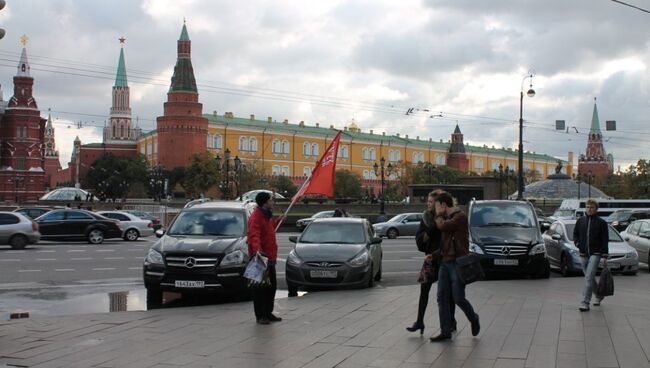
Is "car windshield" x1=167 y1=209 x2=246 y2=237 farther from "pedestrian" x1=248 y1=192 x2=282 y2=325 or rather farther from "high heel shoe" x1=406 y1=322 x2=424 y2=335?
"high heel shoe" x1=406 y1=322 x2=424 y2=335

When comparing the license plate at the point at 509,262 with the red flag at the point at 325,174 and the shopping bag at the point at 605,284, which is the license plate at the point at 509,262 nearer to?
the red flag at the point at 325,174

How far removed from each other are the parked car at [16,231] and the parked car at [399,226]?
1804 centimetres

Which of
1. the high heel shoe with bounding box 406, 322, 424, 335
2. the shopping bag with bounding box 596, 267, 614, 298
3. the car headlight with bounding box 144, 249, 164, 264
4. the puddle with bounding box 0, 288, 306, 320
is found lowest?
the puddle with bounding box 0, 288, 306, 320

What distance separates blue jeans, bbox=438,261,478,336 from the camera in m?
8.71

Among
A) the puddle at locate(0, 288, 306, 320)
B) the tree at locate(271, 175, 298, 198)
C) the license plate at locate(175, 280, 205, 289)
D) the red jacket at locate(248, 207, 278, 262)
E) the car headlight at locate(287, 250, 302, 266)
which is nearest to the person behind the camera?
the red jacket at locate(248, 207, 278, 262)

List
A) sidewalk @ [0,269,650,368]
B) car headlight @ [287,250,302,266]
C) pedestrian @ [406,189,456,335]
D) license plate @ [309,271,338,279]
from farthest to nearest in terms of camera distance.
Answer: car headlight @ [287,250,302,266]
license plate @ [309,271,338,279]
pedestrian @ [406,189,456,335]
sidewalk @ [0,269,650,368]

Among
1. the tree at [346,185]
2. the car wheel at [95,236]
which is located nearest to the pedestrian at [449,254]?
the car wheel at [95,236]

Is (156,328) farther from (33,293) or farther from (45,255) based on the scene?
(45,255)

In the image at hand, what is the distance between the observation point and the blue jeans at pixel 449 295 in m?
8.71

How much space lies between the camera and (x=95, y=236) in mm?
30172

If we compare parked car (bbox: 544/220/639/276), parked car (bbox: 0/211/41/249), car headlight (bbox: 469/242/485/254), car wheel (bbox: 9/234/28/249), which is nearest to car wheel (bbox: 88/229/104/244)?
parked car (bbox: 0/211/41/249)

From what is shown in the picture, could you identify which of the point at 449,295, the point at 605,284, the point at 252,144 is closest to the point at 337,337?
the point at 449,295

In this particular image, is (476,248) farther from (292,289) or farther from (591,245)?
(591,245)

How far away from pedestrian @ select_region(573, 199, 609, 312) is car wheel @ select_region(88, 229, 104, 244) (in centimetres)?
2310
